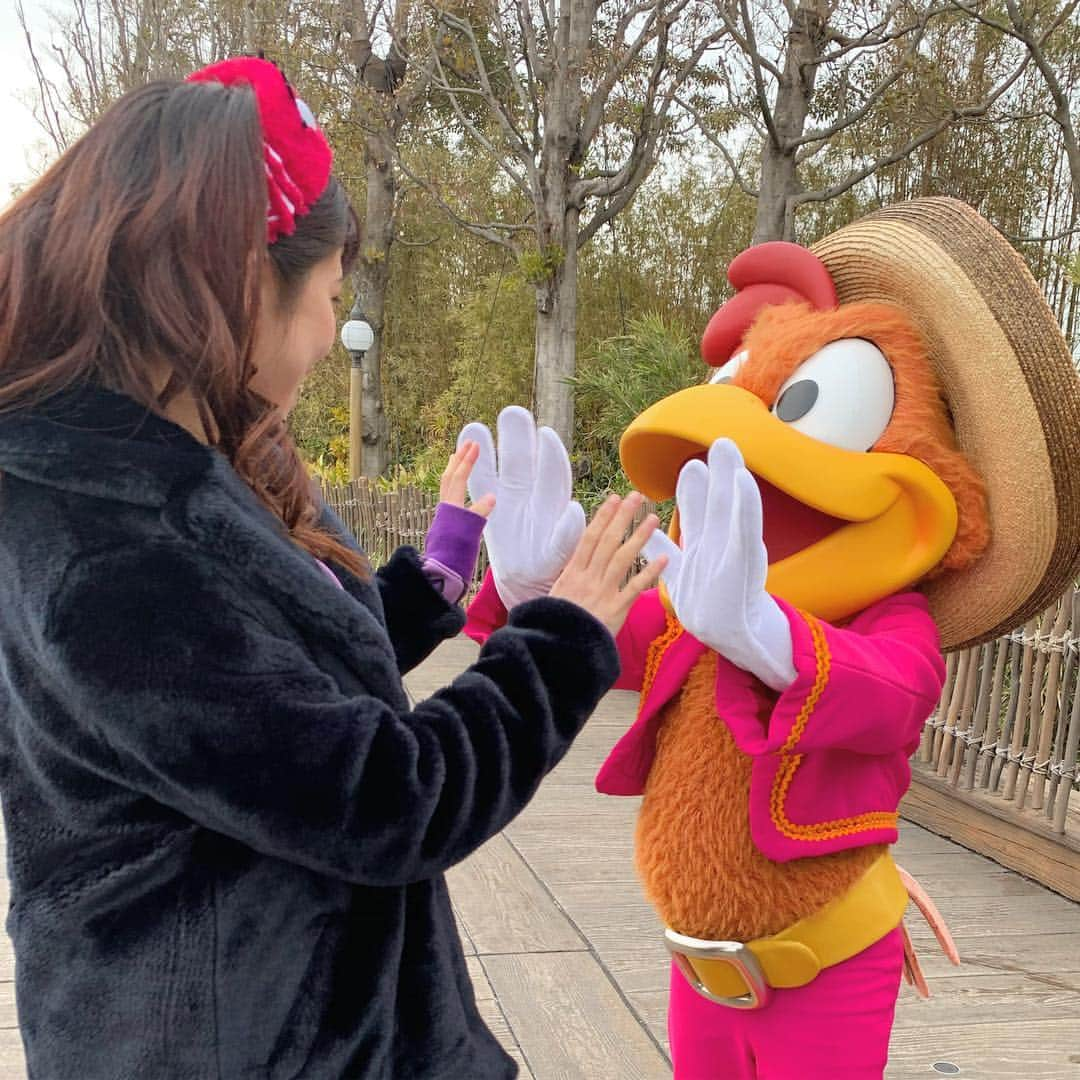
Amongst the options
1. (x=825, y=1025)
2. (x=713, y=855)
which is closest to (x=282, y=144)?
(x=713, y=855)

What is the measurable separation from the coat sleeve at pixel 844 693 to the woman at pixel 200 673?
386mm

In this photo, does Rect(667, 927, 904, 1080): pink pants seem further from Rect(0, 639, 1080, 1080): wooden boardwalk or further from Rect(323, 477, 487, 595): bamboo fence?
Rect(323, 477, 487, 595): bamboo fence

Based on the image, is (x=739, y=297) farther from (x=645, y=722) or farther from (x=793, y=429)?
(x=645, y=722)

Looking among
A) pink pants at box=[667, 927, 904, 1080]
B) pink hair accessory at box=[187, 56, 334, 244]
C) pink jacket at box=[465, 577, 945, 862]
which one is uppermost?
pink hair accessory at box=[187, 56, 334, 244]

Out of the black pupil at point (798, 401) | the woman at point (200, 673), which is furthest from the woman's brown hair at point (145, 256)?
the black pupil at point (798, 401)

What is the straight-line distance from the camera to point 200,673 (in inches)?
40.2

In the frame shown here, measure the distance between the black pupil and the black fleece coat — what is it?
0.68m

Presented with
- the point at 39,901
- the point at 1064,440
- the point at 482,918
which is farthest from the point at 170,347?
the point at 482,918

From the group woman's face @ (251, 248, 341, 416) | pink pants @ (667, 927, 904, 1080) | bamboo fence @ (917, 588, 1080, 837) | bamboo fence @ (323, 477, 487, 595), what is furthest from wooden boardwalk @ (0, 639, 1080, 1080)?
bamboo fence @ (323, 477, 487, 595)

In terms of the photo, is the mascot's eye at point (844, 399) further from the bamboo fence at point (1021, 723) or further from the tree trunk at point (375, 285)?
the tree trunk at point (375, 285)

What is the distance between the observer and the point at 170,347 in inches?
42.5

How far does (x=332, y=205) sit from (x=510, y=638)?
1.73 feet

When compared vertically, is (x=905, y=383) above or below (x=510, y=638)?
above

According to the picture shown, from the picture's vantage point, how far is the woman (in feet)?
3.39
